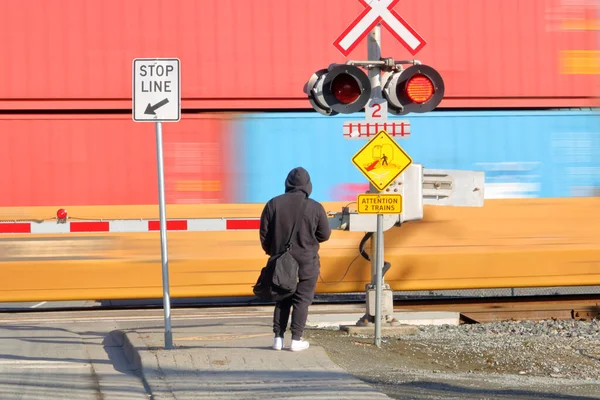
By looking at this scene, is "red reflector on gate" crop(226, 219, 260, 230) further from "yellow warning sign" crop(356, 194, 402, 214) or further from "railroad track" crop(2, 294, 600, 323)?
"yellow warning sign" crop(356, 194, 402, 214)

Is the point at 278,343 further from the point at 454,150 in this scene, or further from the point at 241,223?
the point at 454,150

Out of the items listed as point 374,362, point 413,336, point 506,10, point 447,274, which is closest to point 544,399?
point 374,362

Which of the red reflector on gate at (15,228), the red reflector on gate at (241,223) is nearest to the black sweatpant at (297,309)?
the red reflector on gate at (241,223)

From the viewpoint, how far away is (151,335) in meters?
10.2

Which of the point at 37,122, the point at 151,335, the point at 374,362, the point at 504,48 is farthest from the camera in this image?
the point at 504,48

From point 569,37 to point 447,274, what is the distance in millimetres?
3533

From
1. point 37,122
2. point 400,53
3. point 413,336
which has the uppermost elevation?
point 400,53

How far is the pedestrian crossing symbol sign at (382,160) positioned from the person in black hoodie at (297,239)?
0.69 metres

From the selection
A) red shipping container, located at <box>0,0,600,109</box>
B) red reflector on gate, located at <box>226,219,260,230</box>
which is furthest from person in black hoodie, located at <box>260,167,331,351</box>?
red shipping container, located at <box>0,0,600,109</box>

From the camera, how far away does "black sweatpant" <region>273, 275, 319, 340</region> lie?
8945mm

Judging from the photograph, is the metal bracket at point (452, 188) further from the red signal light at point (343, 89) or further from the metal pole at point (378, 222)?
the red signal light at point (343, 89)

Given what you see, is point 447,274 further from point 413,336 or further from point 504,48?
point 504,48

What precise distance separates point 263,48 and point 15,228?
3763 mm

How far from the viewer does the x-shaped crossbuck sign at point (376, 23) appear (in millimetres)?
9688
